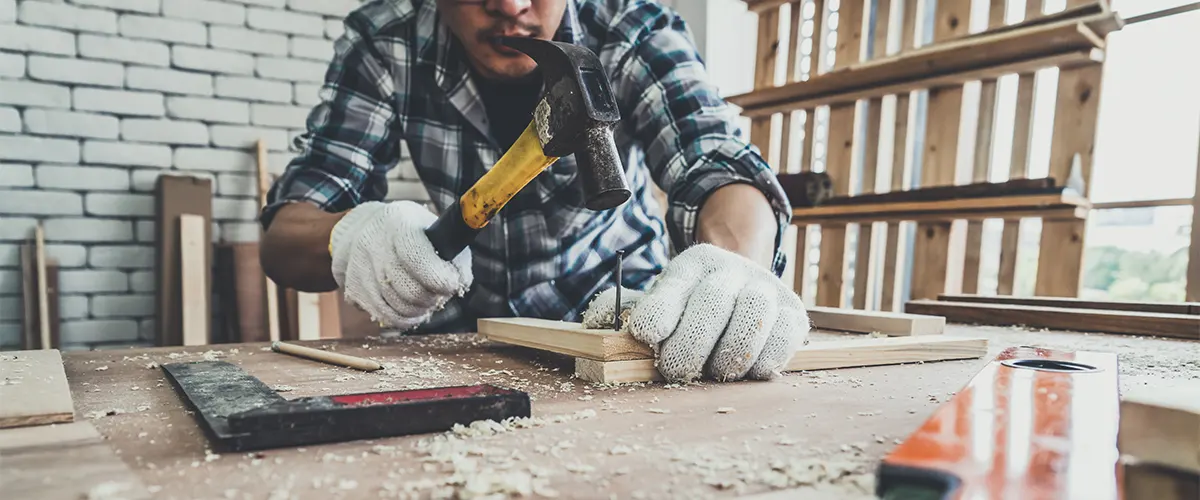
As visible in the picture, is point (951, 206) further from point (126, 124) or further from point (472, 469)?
point (126, 124)

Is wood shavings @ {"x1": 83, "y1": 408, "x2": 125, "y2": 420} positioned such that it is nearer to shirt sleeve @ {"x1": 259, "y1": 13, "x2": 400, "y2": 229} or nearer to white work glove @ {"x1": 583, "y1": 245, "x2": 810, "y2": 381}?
white work glove @ {"x1": 583, "y1": 245, "x2": 810, "y2": 381}

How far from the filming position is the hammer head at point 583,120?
3.06ft

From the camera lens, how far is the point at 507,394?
27.3 inches

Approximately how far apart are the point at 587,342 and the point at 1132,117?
307cm

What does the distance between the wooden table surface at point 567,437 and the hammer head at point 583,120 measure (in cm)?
27

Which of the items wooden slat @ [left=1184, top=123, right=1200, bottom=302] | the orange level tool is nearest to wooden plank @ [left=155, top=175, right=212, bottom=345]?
the orange level tool

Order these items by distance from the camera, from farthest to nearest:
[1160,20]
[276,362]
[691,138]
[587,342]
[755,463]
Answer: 1. [1160,20]
2. [691,138]
3. [276,362]
4. [587,342]
5. [755,463]

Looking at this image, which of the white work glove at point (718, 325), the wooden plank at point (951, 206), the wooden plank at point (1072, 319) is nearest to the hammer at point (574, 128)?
the white work glove at point (718, 325)

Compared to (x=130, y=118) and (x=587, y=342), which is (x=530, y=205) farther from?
(x=130, y=118)

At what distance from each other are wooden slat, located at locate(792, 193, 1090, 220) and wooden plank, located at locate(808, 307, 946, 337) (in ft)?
3.74

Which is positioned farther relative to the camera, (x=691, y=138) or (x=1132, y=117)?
(x=1132, y=117)

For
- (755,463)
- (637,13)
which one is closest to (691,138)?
(637,13)

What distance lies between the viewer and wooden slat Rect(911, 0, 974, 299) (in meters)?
2.80

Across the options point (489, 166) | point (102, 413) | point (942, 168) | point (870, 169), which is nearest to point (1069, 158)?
point (942, 168)
